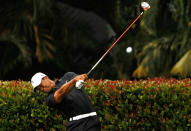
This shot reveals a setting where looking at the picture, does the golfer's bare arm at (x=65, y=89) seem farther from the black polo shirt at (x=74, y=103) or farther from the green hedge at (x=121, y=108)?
the green hedge at (x=121, y=108)

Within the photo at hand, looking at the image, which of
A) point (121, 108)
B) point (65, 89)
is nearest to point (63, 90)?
point (65, 89)

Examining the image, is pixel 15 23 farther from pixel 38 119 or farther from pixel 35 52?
pixel 38 119

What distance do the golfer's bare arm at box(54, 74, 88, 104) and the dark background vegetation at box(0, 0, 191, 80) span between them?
6.64 meters

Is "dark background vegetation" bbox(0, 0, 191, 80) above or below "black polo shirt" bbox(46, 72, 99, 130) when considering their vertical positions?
above

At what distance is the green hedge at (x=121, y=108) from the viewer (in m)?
4.90

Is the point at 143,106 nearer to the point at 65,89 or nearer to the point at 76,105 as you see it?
the point at 76,105

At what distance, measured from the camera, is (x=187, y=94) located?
4.93m

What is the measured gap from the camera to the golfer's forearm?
12.4 ft

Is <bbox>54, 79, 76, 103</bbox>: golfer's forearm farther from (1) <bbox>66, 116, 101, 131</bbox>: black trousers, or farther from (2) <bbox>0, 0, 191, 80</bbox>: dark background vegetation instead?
(2) <bbox>0, 0, 191, 80</bbox>: dark background vegetation

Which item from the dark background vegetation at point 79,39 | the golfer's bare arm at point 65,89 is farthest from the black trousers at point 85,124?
the dark background vegetation at point 79,39

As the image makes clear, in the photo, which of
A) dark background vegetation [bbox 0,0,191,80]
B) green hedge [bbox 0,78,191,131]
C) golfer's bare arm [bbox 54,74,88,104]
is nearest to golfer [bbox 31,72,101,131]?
golfer's bare arm [bbox 54,74,88,104]

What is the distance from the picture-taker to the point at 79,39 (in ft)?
41.3

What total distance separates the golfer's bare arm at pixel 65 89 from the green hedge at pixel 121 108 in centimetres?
112

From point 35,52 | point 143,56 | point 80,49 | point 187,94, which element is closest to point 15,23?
point 35,52
